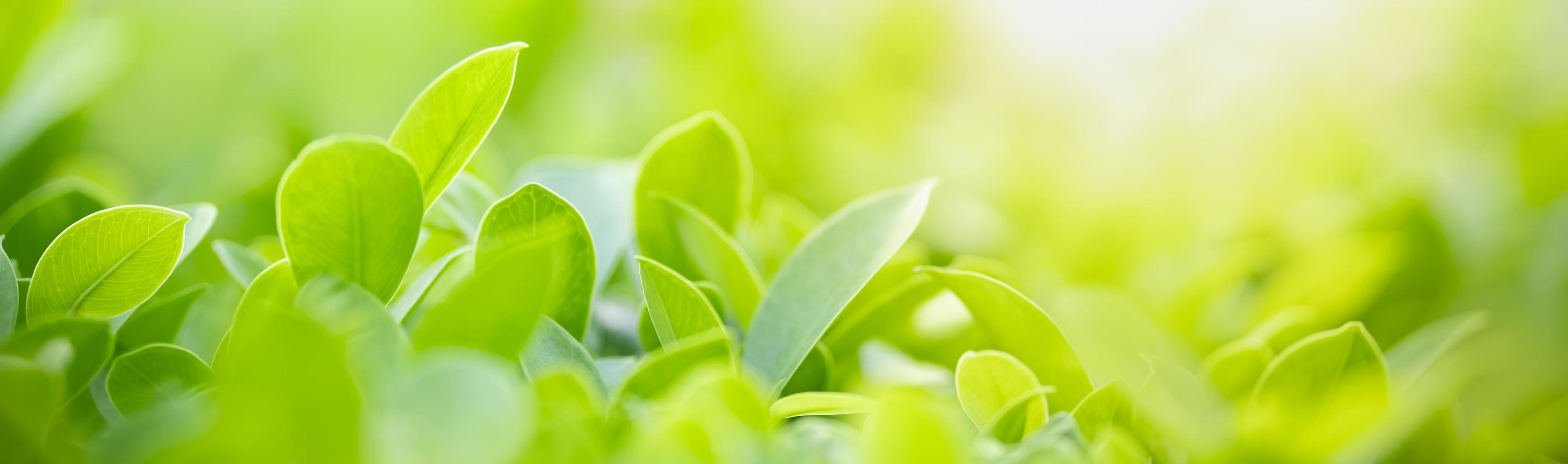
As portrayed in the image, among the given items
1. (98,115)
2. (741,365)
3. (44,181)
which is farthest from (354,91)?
(741,365)

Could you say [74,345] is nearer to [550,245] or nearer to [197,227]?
[197,227]

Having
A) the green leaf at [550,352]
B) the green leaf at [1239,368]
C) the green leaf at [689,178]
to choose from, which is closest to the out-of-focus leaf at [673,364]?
the green leaf at [550,352]

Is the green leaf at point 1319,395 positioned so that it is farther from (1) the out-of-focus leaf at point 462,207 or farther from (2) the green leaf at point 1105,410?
(1) the out-of-focus leaf at point 462,207

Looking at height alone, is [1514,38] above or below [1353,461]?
above

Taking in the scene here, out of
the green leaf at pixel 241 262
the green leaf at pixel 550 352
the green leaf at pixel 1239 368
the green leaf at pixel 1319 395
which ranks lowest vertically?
the green leaf at pixel 1239 368

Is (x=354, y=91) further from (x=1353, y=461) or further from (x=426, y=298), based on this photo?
(x=1353, y=461)

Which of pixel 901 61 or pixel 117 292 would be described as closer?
pixel 117 292

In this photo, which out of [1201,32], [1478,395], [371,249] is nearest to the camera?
[371,249]

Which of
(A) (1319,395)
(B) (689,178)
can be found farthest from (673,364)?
(A) (1319,395)
